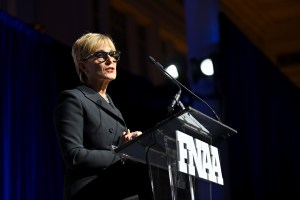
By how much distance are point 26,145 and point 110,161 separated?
311cm

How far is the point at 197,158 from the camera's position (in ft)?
7.43

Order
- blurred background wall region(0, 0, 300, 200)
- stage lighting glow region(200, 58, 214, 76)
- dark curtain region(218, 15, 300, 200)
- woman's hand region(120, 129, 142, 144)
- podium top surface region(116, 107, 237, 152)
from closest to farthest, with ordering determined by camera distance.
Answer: podium top surface region(116, 107, 237, 152) < woman's hand region(120, 129, 142, 144) < blurred background wall region(0, 0, 300, 200) < stage lighting glow region(200, 58, 214, 76) < dark curtain region(218, 15, 300, 200)

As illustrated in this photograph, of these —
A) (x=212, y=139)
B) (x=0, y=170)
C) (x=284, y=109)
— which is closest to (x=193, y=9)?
(x=0, y=170)

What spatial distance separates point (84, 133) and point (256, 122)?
5.63 metres

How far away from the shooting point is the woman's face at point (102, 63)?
2.41 meters

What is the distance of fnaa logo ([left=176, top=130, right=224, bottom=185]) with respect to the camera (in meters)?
2.19

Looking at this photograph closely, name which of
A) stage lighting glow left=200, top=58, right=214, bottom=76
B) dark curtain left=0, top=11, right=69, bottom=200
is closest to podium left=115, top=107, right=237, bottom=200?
dark curtain left=0, top=11, right=69, bottom=200

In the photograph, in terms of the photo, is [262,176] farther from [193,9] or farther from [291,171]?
[193,9]

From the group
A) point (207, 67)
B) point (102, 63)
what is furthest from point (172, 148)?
point (207, 67)

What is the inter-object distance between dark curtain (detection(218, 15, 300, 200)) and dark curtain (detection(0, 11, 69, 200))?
165cm

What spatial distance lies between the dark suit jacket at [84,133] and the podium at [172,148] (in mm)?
125

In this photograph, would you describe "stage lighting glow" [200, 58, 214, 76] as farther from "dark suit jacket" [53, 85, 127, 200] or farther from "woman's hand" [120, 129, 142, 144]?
"woman's hand" [120, 129, 142, 144]

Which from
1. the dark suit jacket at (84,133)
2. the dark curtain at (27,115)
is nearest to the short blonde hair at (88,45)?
the dark suit jacket at (84,133)

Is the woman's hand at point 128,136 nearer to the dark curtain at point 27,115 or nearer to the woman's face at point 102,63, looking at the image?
the woman's face at point 102,63
